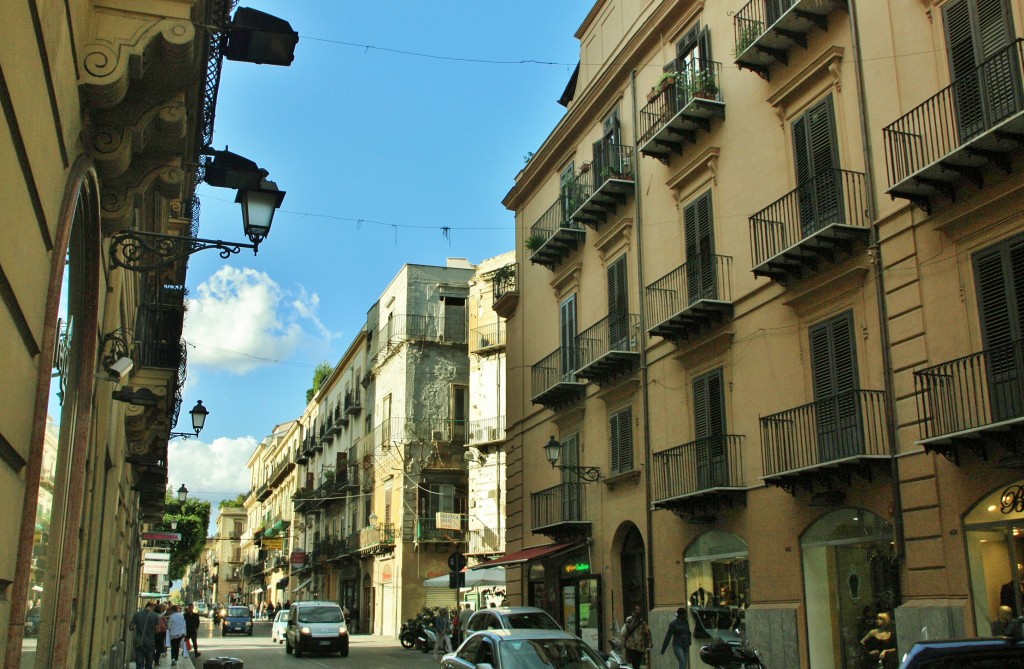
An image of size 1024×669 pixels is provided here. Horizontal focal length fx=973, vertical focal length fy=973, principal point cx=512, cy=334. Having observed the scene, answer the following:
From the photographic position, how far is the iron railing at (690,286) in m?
19.6

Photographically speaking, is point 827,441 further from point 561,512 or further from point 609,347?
point 561,512

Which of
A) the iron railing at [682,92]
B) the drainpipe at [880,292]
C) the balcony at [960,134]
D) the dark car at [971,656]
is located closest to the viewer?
the dark car at [971,656]

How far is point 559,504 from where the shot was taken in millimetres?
26734

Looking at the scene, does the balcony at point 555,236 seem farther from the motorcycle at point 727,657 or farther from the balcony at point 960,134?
the motorcycle at point 727,657

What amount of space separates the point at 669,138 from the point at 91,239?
1560cm

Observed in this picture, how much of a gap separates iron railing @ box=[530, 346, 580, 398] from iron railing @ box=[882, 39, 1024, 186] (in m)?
12.5

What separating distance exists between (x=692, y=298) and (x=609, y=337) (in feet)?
13.6

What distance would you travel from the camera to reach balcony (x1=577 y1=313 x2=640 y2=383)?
910 inches

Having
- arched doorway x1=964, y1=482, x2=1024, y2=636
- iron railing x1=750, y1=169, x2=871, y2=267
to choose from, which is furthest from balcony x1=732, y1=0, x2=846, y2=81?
arched doorway x1=964, y1=482, x2=1024, y2=636

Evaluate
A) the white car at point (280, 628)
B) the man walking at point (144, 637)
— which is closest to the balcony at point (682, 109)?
the man walking at point (144, 637)

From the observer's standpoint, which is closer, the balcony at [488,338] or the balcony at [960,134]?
the balcony at [960,134]

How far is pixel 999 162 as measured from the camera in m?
12.8

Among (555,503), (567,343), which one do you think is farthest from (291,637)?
(567,343)

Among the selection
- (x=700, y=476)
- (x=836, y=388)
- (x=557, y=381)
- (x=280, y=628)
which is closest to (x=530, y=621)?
(x=700, y=476)
